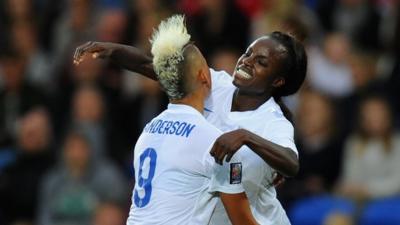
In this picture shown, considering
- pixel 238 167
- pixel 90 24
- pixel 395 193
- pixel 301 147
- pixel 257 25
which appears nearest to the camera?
pixel 238 167

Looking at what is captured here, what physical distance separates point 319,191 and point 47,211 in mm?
2361

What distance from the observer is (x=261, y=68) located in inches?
221

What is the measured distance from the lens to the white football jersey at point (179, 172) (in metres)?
5.41

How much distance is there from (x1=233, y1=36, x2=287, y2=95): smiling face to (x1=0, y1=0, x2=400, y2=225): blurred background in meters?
3.27

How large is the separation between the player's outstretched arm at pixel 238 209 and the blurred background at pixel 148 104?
11.1ft

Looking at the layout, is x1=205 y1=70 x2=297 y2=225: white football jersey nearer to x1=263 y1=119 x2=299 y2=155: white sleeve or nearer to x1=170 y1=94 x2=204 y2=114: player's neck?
x1=263 y1=119 x2=299 y2=155: white sleeve

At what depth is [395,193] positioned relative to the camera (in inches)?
361

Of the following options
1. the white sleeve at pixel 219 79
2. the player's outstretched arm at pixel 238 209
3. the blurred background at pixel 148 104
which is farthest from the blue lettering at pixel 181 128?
the blurred background at pixel 148 104

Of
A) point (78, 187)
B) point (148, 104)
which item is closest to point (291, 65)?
point (78, 187)

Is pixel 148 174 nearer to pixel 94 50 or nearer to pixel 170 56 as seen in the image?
pixel 170 56

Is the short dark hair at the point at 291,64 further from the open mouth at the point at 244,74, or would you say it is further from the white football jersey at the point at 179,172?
the white football jersey at the point at 179,172

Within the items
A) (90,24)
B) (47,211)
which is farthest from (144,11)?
(47,211)

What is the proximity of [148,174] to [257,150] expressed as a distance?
0.63 metres

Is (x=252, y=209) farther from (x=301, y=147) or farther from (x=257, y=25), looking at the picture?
(x=257, y=25)
